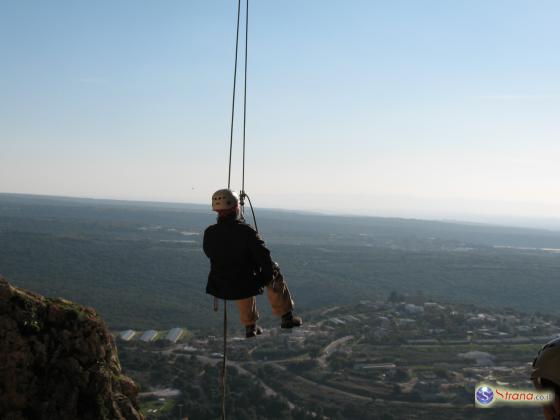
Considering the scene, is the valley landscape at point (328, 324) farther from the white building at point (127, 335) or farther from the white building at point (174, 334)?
the white building at point (127, 335)

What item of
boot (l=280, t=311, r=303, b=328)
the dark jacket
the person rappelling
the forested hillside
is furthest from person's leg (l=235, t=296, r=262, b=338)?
the forested hillside

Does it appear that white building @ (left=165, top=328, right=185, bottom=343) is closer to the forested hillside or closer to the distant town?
the distant town

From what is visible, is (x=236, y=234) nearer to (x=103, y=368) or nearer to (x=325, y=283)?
(x=103, y=368)

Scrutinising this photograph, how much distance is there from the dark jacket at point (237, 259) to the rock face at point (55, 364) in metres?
1.67

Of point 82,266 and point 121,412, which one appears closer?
point 121,412

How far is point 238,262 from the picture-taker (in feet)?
21.2

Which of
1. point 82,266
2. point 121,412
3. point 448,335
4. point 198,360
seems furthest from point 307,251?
point 121,412

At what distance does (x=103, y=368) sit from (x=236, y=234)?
2316 millimetres

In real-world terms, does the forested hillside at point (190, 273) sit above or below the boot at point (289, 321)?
below

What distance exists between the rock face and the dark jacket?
1672mm

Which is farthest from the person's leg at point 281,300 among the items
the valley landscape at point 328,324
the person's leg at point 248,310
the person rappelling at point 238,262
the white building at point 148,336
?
the white building at point 148,336

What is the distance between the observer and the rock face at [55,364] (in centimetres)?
582

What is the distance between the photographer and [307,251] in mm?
142500

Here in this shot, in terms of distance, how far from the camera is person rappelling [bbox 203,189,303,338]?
639 centimetres
